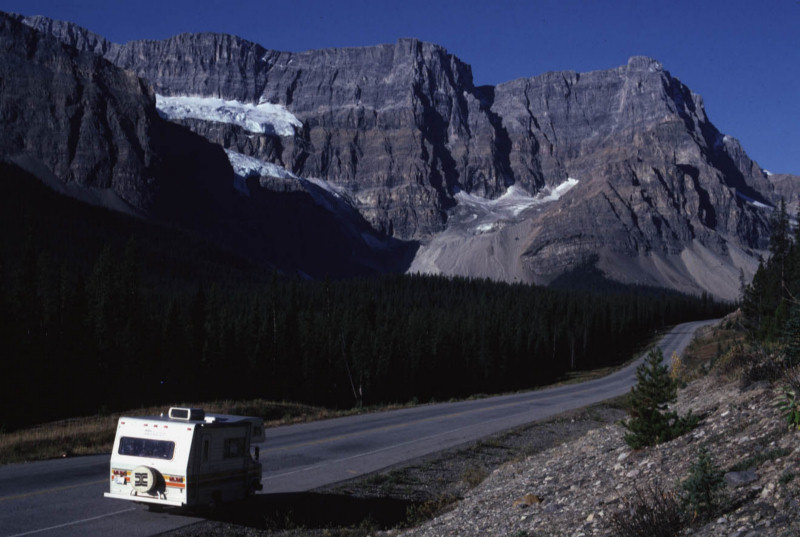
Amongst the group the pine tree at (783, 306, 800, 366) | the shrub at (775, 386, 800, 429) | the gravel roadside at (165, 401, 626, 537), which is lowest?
the gravel roadside at (165, 401, 626, 537)

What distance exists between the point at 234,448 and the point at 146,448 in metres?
2.08

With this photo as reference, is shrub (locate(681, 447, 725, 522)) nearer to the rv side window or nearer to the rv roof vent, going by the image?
the rv side window

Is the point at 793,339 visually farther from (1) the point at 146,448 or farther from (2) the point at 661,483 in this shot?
(1) the point at 146,448

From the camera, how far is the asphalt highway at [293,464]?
1545cm

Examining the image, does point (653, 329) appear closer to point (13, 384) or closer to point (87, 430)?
point (13, 384)

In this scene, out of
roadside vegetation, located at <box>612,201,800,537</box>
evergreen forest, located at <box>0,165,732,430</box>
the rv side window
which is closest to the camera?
roadside vegetation, located at <box>612,201,800,537</box>

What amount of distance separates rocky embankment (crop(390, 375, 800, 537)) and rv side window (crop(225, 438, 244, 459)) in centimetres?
416

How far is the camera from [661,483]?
12555mm

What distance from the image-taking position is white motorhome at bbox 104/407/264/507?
1516cm

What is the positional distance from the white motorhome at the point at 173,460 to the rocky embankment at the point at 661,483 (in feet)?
14.0

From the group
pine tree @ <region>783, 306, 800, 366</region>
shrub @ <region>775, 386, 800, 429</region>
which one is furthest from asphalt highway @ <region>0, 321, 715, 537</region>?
pine tree @ <region>783, 306, 800, 366</region>

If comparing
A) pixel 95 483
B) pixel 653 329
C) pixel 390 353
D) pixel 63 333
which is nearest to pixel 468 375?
pixel 390 353

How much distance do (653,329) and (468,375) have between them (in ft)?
290

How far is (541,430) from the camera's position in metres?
34.8
